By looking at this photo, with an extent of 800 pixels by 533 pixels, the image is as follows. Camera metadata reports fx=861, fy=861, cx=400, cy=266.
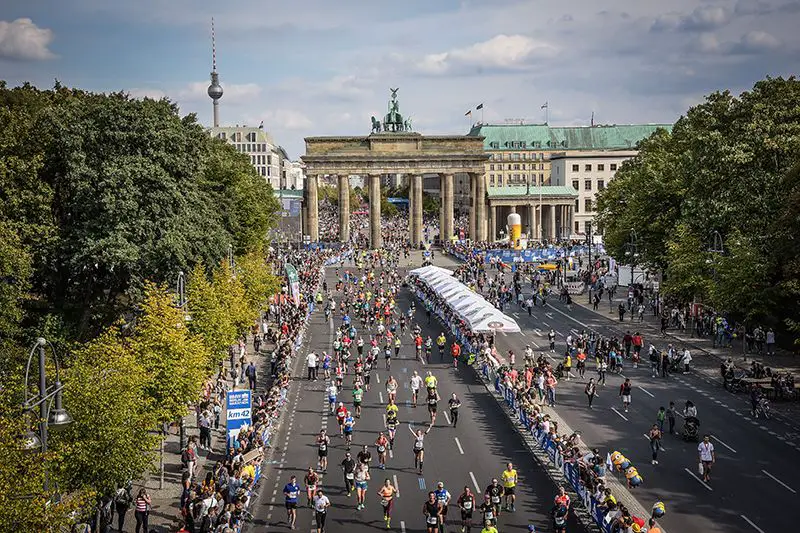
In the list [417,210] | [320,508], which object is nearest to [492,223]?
[417,210]

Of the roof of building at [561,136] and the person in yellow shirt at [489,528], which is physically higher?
the roof of building at [561,136]

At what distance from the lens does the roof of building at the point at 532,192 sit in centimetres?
15950

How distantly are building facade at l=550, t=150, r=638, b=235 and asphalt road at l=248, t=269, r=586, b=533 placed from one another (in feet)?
420

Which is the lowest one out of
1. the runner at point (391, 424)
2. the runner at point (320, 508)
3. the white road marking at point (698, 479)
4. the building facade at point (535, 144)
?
the white road marking at point (698, 479)

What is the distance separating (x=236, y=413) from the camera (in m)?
33.4

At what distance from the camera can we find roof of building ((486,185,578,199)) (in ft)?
523

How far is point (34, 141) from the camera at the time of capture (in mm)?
46438

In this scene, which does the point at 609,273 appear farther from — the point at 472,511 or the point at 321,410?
the point at 472,511

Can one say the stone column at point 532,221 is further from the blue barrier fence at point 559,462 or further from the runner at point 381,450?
the runner at point 381,450

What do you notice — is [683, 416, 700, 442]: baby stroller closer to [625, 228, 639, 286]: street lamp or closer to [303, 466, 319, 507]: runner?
[303, 466, 319, 507]: runner

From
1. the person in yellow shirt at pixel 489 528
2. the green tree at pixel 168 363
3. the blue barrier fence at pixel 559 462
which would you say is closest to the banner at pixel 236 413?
the green tree at pixel 168 363

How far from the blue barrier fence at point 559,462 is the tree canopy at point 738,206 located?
15.6m

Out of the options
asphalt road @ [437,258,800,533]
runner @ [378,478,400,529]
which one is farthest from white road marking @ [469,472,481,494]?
→ asphalt road @ [437,258,800,533]

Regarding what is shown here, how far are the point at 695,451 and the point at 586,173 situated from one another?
142 meters
